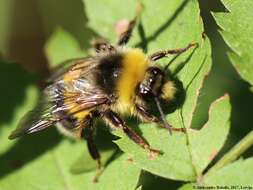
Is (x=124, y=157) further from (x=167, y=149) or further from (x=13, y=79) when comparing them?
(x=13, y=79)

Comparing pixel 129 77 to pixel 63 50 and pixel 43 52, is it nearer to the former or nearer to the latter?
pixel 63 50

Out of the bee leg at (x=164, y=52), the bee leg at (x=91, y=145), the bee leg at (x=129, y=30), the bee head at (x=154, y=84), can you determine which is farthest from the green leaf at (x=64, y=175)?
the bee leg at (x=129, y=30)

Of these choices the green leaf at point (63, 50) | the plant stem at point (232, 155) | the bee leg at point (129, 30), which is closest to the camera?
the plant stem at point (232, 155)

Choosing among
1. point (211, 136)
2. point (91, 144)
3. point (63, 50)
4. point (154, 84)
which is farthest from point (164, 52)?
point (63, 50)

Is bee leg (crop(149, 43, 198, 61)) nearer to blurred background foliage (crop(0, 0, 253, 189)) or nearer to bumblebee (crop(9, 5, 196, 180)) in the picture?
bumblebee (crop(9, 5, 196, 180))

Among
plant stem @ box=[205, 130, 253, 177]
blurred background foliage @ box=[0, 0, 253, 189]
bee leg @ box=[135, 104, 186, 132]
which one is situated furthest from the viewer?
blurred background foliage @ box=[0, 0, 253, 189]

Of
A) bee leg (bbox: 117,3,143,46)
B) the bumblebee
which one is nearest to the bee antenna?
the bumblebee

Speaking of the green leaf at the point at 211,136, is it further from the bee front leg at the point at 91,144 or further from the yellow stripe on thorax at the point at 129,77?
the bee front leg at the point at 91,144
